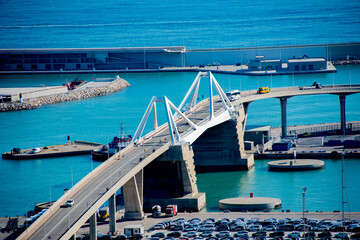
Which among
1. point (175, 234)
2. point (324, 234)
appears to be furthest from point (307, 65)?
point (324, 234)

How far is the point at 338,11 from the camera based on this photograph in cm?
16788

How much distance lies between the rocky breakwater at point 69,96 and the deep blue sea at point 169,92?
1291mm

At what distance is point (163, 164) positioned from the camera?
133ft

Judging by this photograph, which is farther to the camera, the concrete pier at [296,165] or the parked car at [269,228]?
the concrete pier at [296,165]

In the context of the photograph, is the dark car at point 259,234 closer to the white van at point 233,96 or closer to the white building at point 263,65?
the white van at point 233,96

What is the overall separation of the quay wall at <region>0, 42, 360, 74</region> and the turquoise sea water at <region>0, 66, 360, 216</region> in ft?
11.8

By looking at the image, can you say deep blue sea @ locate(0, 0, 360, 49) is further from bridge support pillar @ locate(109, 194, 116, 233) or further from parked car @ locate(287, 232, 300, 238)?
parked car @ locate(287, 232, 300, 238)

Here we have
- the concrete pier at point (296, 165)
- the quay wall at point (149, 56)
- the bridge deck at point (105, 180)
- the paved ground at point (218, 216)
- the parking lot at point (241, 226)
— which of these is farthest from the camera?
the quay wall at point (149, 56)

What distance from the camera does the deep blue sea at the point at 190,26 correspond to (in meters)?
124

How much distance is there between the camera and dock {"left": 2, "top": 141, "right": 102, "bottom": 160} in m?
53.2

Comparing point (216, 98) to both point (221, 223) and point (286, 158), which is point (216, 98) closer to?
point (286, 158)

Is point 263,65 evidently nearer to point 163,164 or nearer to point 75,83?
point 75,83

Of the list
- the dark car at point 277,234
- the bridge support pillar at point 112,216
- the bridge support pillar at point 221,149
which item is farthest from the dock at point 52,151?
the dark car at point 277,234

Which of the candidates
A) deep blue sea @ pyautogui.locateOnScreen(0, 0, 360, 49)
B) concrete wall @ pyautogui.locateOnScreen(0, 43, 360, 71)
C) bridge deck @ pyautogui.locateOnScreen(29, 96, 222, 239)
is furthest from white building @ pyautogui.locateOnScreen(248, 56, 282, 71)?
bridge deck @ pyautogui.locateOnScreen(29, 96, 222, 239)
